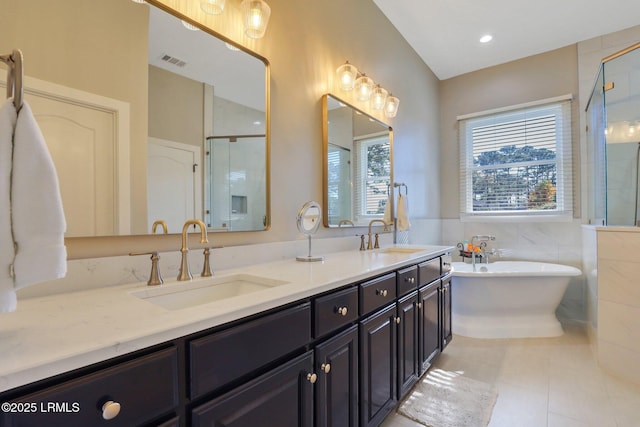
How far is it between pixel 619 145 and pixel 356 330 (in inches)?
122

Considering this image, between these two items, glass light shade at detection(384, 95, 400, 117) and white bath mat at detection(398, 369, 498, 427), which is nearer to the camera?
white bath mat at detection(398, 369, 498, 427)

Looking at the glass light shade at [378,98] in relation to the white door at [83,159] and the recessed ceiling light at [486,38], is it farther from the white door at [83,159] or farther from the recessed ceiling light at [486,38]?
the white door at [83,159]

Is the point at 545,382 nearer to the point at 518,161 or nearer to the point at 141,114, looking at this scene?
the point at 518,161

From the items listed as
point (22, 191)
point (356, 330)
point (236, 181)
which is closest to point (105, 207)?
point (22, 191)

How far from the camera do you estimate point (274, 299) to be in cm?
90

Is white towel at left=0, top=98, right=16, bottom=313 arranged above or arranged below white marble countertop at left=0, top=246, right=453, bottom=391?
above

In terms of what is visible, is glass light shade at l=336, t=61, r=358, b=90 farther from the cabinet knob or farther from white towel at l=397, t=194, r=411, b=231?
the cabinet knob

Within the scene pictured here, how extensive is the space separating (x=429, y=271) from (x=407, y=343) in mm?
511

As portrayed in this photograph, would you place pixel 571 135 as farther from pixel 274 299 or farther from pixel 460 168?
pixel 274 299

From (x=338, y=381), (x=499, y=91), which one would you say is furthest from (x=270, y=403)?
(x=499, y=91)

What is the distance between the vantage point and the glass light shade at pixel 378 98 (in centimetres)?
260

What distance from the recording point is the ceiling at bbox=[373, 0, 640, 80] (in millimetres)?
2693

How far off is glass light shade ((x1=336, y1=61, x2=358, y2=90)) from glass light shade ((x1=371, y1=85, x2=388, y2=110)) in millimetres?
379

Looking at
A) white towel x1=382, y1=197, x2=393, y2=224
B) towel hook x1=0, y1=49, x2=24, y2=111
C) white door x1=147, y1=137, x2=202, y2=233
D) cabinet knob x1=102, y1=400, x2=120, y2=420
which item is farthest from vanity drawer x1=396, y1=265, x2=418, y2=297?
towel hook x1=0, y1=49, x2=24, y2=111
